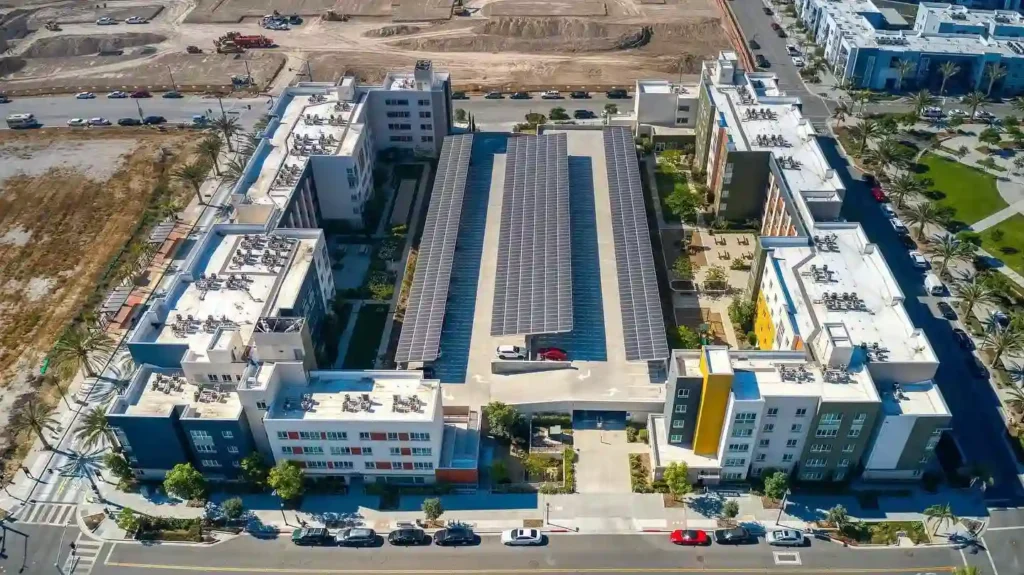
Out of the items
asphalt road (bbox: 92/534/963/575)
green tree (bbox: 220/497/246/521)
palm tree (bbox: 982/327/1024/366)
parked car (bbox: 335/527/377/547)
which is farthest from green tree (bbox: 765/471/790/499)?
green tree (bbox: 220/497/246/521)

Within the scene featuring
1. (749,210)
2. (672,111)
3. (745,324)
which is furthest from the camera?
(672,111)

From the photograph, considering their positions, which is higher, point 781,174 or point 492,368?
point 781,174

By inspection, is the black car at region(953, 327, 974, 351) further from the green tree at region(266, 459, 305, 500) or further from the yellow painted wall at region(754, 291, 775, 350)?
the green tree at region(266, 459, 305, 500)

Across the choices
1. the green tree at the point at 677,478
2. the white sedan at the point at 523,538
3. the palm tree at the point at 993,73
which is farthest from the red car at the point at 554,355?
the palm tree at the point at 993,73

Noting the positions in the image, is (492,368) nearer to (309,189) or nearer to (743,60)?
(309,189)

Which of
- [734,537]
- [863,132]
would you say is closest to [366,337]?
[734,537]

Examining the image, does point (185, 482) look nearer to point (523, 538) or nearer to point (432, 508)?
point (432, 508)

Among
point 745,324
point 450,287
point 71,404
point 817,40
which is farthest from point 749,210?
point 71,404
